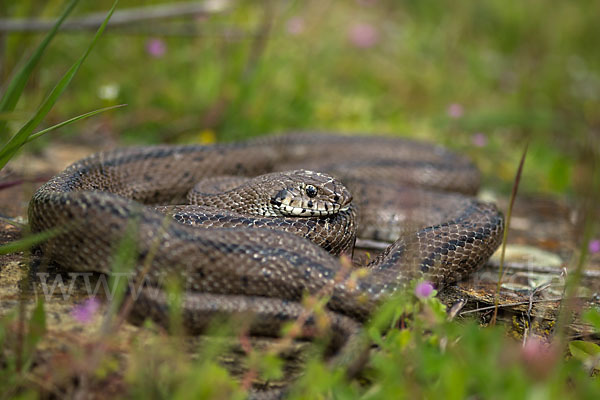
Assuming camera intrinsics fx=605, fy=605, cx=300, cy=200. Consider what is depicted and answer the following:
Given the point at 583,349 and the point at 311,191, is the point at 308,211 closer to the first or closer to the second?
the point at 311,191

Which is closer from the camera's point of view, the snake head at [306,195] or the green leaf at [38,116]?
the green leaf at [38,116]

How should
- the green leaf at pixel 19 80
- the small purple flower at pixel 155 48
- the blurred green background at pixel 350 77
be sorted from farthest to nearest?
the small purple flower at pixel 155 48
the blurred green background at pixel 350 77
the green leaf at pixel 19 80

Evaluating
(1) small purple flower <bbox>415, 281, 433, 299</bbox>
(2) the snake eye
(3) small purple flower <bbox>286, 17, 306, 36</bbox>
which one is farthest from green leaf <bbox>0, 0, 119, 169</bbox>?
(3) small purple flower <bbox>286, 17, 306, 36</bbox>

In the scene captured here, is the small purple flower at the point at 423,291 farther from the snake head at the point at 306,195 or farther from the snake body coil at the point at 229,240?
the snake head at the point at 306,195

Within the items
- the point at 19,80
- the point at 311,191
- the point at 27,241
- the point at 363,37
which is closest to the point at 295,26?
the point at 363,37

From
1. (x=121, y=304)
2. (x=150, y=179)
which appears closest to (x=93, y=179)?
(x=150, y=179)

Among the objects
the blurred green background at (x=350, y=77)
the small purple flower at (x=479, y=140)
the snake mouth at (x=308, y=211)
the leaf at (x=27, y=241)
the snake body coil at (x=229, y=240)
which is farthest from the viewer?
the small purple flower at (x=479, y=140)

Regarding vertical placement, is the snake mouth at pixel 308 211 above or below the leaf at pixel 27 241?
below

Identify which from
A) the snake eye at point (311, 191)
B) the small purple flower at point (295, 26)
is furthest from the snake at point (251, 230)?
the small purple flower at point (295, 26)

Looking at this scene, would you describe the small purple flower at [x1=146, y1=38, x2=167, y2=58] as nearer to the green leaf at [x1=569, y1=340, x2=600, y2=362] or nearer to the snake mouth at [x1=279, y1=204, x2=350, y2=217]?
the snake mouth at [x1=279, y1=204, x2=350, y2=217]
